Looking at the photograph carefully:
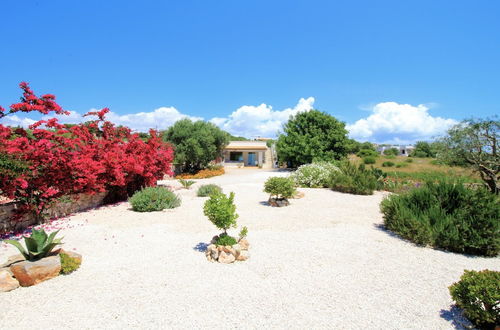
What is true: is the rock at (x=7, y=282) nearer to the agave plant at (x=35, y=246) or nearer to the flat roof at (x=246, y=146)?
the agave plant at (x=35, y=246)

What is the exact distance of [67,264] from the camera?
4176 millimetres

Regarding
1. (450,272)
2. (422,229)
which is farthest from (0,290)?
(422,229)

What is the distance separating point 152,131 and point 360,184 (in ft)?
31.9

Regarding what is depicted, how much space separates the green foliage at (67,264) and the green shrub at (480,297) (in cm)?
554

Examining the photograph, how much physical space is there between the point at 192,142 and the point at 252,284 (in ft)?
64.1

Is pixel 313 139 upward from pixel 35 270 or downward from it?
upward

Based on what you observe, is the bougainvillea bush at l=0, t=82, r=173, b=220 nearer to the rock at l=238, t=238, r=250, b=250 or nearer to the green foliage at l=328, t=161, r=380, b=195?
the rock at l=238, t=238, r=250, b=250

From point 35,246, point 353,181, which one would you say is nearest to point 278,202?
point 353,181

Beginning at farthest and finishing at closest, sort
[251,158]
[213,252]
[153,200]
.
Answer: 1. [251,158]
2. [153,200]
3. [213,252]

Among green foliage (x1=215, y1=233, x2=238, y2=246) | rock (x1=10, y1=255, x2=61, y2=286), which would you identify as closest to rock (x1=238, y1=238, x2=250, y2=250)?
green foliage (x1=215, y1=233, x2=238, y2=246)

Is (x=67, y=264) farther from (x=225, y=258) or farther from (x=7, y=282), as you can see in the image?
(x=225, y=258)

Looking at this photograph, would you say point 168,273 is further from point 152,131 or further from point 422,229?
point 152,131

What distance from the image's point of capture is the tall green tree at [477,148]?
10305 millimetres

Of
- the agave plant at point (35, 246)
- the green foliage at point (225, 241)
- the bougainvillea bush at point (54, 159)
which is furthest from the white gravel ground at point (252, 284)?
the bougainvillea bush at point (54, 159)
